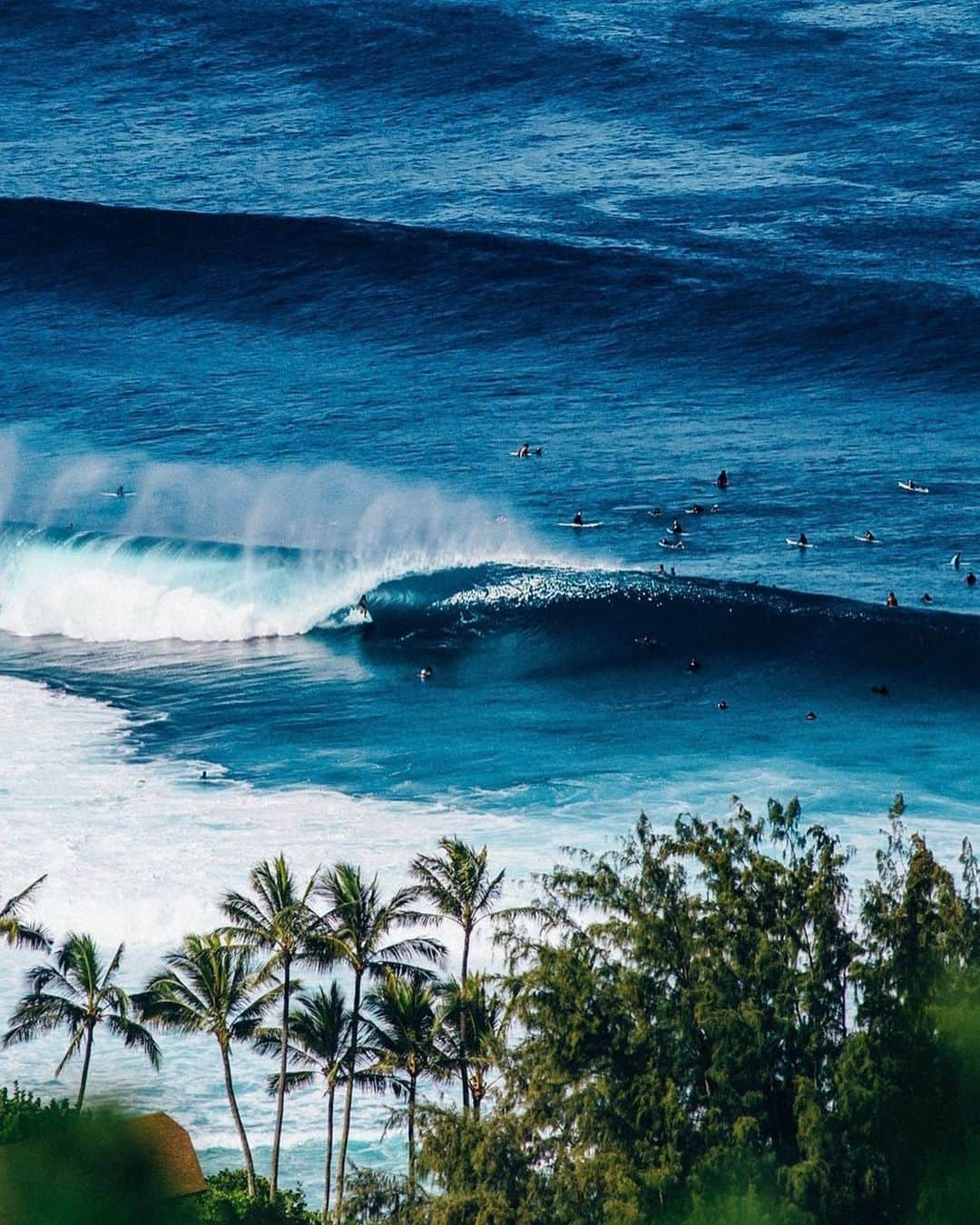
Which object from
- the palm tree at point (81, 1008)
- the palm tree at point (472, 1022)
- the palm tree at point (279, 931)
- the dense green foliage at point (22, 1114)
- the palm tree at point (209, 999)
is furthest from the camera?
the palm tree at point (81, 1008)

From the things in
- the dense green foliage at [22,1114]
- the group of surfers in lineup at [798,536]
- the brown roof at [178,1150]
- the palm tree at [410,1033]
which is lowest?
the brown roof at [178,1150]

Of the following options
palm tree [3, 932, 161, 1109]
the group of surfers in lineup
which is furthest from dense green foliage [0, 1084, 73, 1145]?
the group of surfers in lineup

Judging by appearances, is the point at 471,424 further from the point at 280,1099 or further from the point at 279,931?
the point at 280,1099

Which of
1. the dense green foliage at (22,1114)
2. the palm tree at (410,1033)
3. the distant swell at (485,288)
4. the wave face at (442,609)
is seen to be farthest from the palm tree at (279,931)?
the distant swell at (485,288)

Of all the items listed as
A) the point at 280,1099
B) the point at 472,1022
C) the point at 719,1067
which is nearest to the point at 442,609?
the point at 280,1099

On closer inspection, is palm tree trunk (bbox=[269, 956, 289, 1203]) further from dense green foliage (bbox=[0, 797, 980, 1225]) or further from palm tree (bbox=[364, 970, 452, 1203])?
palm tree (bbox=[364, 970, 452, 1203])

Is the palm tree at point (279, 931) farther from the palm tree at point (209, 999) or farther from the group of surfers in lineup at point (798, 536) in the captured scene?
the group of surfers in lineup at point (798, 536)

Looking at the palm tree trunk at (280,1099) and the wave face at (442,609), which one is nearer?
the palm tree trunk at (280,1099)
